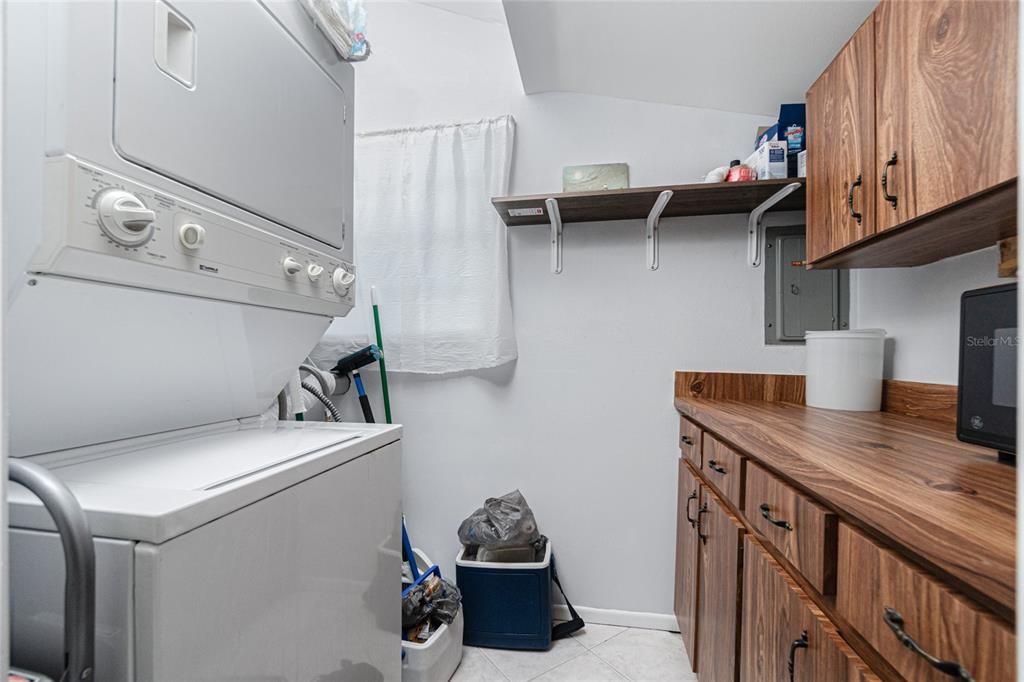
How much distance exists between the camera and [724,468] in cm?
135

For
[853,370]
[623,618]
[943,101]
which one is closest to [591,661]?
[623,618]

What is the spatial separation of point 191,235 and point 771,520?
1266 millimetres

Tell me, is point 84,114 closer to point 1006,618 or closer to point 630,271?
point 1006,618

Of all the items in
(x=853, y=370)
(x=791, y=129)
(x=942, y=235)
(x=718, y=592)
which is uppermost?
(x=791, y=129)

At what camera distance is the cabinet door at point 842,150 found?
1.22 meters

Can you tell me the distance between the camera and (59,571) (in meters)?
0.67

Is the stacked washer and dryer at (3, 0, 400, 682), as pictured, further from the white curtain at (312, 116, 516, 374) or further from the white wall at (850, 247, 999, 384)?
the white wall at (850, 247, 999, 384)

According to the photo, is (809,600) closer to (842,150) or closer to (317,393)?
(842,150)

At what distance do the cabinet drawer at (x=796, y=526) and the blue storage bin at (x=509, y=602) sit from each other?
3.53 ft

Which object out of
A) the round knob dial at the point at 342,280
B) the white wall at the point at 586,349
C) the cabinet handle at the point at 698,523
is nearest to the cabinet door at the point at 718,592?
the cabinet handle at the point at 698,523

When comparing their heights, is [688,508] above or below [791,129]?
below

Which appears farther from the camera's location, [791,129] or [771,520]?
[791,129]

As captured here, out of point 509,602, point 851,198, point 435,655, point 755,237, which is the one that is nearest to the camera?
point 851,198

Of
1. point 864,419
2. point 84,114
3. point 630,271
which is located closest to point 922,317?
point 864,419
